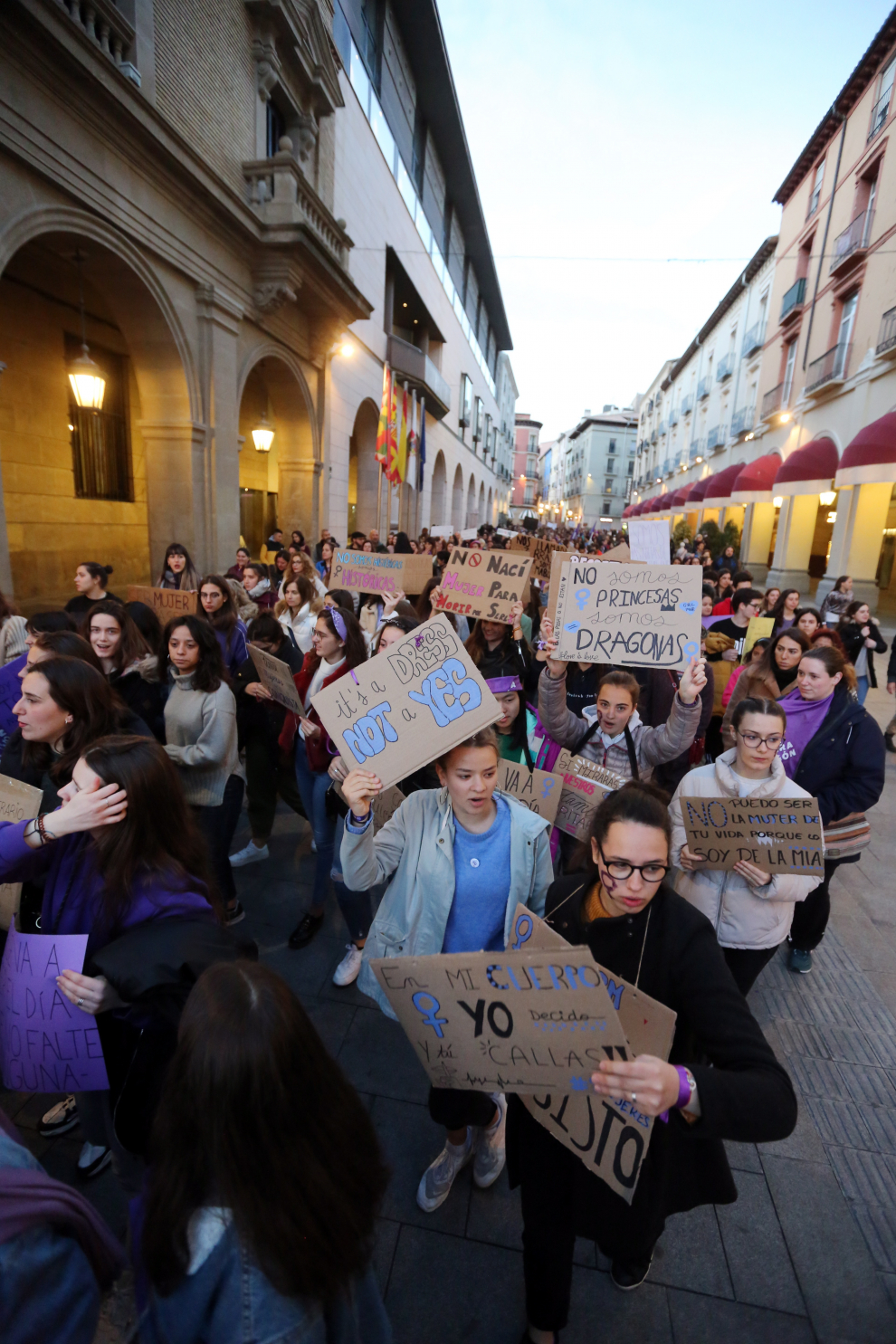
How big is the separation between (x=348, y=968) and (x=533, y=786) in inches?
57.8

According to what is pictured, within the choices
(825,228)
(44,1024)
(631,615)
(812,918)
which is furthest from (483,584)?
(825,228)

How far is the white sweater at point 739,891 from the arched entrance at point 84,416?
314 inches

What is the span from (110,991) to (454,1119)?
1281 mm

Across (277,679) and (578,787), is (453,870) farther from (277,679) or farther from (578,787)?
(277,679)

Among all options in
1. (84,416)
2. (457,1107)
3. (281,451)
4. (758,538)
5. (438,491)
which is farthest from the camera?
(438,491)

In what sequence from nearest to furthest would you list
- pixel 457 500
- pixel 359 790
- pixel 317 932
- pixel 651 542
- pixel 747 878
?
pixel 359 790, pixel 747 878, pixel 317 932, pixel 651 542, pixel 457 500

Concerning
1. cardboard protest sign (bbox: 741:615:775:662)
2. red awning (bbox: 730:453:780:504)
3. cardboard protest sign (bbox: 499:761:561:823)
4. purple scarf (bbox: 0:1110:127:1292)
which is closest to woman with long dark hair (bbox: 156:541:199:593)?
cardboard protest sign (bbox: 499:761:561:823)

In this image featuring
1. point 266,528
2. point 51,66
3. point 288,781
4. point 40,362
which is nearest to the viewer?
point 288,781

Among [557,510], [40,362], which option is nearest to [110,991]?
[40,362]

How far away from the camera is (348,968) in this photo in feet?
11.1

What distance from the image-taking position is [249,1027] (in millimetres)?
1122

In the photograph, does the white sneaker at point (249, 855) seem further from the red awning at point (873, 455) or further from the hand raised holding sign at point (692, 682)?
the red awning at point (873, 455)

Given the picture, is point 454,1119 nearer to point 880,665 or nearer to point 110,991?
point 110,991

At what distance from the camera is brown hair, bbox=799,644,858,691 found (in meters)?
3.49
